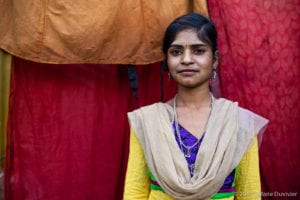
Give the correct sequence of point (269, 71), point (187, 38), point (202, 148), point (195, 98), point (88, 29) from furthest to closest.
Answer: point (269, 71), point (88, 29), point (195, 98), point (187, 38), point (202, 148)

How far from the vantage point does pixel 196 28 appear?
182 centimetres

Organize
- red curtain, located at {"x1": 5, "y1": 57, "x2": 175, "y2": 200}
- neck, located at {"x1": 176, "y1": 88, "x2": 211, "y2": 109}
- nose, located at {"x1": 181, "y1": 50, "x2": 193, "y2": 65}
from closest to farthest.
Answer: nose, located at {"x1": 181, "y1": 50, "x2": 193, "y2": 65}
neck, located at {"x1": 176, "y1": 88, "x2": 211, "y2": 109}
red curtain, located at {"x1": 5, "y1": 57, "x2": 175, "y2": 200}

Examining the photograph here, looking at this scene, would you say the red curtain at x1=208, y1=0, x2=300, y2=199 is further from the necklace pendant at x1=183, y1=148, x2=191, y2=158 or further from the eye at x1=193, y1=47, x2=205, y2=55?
the necklace pendant at x1=183, y1=148, x2=191, y2=158

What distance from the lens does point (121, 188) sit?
239 cm

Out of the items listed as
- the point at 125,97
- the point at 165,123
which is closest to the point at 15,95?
the point at 125,97

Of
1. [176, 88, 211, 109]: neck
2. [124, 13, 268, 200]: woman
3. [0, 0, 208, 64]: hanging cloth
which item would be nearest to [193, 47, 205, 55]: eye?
[124, 13, 268, 200]: woman

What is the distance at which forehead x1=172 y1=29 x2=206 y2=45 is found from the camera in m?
1.80

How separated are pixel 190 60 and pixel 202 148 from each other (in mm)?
414

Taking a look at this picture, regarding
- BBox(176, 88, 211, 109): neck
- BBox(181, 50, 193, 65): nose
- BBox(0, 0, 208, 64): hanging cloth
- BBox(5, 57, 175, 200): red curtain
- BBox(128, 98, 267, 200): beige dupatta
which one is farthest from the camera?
BBox(5, 57, 175, 200): red curtain

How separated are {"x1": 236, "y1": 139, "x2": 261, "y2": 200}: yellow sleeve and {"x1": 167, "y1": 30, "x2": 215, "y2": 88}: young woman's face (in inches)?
16.2

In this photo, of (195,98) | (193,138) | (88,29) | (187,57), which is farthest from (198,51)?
(88,29)

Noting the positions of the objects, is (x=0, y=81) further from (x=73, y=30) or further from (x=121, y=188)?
(x=121, y=188)

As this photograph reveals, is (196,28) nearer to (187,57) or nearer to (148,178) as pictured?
(187,57)

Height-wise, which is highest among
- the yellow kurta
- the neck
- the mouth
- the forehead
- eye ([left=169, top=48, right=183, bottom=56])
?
the forehead
